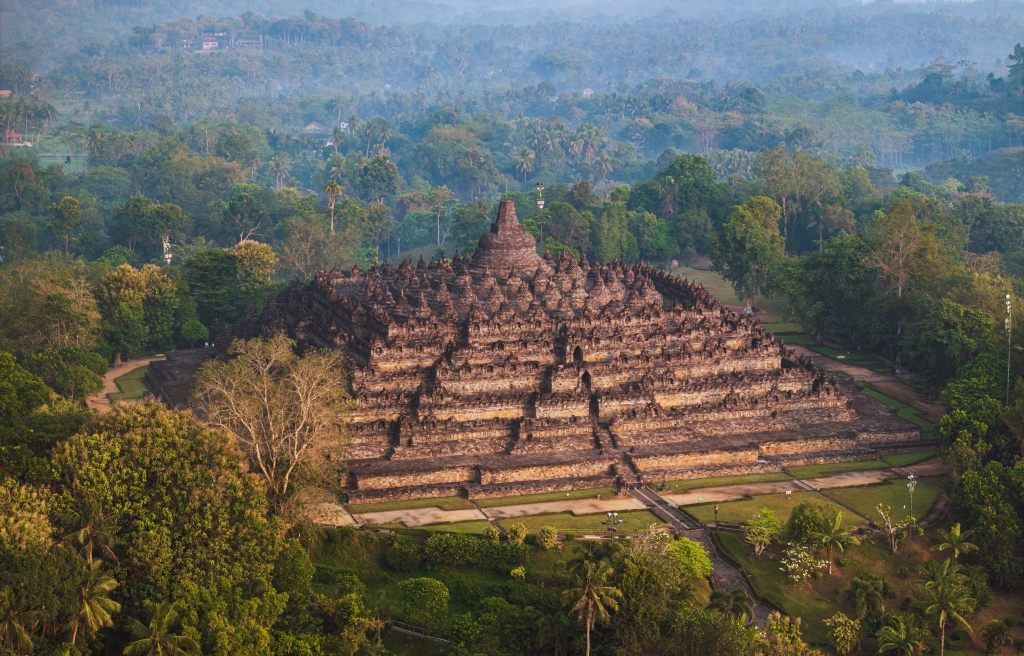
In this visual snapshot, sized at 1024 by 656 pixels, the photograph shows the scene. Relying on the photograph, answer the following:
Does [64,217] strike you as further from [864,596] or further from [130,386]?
[864,596]

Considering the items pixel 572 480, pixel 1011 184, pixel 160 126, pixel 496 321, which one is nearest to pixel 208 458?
pixel 572 480

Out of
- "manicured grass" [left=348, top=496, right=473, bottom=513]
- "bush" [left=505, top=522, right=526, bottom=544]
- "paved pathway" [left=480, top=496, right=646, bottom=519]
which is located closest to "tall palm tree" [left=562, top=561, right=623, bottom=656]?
"bush" [left=505, top=522, right=526, bottom=544]

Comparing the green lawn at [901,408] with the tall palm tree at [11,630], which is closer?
the tall palm tree at [11,630]

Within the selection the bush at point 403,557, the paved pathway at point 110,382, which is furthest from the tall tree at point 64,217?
the bush at point 403,557

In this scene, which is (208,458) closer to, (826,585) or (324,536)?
(324,536)

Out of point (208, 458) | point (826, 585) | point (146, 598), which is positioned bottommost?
point (826, 585)

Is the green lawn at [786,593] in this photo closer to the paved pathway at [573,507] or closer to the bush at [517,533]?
the paved pathway at [573,507]
